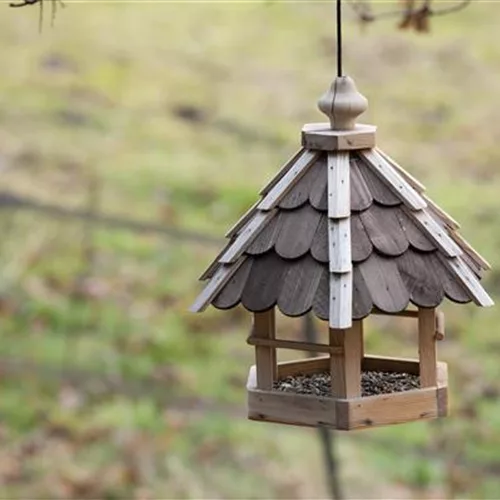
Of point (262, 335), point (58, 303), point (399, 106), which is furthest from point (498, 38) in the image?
point (262, 335)

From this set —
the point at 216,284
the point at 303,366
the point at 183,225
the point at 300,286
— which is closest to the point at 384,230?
the point at 300,286

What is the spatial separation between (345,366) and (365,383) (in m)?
0.19

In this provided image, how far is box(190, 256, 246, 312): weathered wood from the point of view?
1602 millimetres

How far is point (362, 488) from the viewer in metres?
4.06

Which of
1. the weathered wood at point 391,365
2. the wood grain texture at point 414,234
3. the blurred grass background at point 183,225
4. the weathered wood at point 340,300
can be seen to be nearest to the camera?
the weathered wood at point 340,300

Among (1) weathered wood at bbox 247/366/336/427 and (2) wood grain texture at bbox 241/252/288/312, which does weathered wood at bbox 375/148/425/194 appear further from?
(1) weathered wood at bbox 247/366/336/427

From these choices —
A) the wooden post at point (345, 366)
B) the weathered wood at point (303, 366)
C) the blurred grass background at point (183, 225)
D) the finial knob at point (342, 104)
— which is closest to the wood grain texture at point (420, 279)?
the wooden post at point (345, 366)

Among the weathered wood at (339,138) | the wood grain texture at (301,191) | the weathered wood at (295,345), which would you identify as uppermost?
the weathered wood at (339,138)

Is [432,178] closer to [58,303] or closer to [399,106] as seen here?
[399,106]

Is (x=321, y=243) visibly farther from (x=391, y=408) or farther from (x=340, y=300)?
(x=391, y=408)

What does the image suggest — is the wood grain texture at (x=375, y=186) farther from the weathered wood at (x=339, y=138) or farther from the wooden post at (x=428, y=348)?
the wooden post at (x=428, y=348)

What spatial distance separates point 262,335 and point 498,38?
4.19 meters

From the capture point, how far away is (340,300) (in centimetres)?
148

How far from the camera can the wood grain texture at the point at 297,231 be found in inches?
60.8
